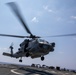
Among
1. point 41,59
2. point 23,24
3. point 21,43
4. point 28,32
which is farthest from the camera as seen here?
point 21,43

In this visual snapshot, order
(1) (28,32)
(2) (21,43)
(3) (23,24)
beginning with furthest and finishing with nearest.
Result: (2) (21,43)
(1) (28,32)
(3) (23,24)

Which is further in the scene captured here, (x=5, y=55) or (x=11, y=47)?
(x=11, y=47)

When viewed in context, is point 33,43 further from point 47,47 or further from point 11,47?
point 11,47

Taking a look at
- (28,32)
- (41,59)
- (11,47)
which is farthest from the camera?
(11,47)

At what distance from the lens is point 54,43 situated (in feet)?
125

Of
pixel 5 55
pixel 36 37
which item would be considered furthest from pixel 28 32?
pixel 5 55

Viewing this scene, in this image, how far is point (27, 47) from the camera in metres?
40.9

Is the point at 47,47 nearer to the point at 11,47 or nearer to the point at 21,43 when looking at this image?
the point at 21,43

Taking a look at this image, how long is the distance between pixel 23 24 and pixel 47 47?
8.74m

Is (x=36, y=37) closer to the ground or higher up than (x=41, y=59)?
higher up

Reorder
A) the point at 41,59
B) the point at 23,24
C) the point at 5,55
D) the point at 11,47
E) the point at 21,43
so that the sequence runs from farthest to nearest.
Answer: the point at 11,47
the point at 5,55
the point at 21,43
the point at 41,59
the point at 23,24

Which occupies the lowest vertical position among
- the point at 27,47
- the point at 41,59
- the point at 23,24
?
the point at 41,59

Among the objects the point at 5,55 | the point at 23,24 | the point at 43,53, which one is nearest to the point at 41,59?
the point at 43,53

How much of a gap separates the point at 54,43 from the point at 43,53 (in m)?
2.80
